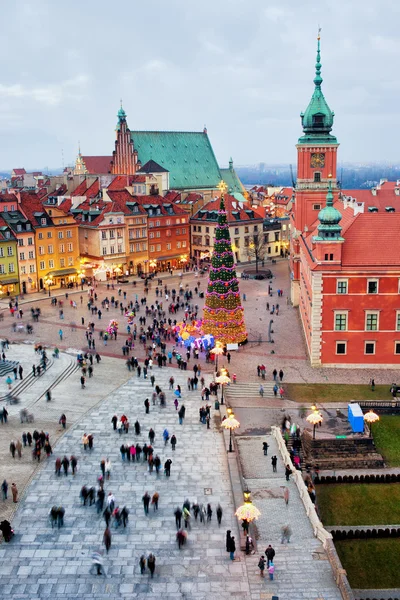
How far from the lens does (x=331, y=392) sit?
45.5 metres

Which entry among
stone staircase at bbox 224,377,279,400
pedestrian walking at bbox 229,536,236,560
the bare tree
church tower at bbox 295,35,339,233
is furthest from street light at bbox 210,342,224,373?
the bare tree

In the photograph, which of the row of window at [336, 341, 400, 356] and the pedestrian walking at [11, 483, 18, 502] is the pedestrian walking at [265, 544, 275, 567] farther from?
the row of window at [336, 341, 400, 356]

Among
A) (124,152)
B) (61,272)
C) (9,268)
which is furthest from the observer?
(124,152)

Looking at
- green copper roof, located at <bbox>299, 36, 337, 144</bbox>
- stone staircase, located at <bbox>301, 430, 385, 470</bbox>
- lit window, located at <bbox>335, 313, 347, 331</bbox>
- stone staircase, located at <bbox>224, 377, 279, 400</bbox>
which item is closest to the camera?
stone staircase, located at <bbox>301, 430, 385, 470</bbox>

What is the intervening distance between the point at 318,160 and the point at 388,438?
41.4m

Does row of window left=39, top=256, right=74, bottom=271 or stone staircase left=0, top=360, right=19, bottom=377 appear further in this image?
row of window left=39, top=256, right=74, bottom=271

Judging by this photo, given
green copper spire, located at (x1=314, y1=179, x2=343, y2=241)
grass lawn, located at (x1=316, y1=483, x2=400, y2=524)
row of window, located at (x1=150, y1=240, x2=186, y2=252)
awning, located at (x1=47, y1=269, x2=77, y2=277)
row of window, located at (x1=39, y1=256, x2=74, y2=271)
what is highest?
green copper spire, located at (x1=314, y1=179, x2=343, y2=241)

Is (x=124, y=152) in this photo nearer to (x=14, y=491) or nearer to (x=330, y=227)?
(x=330, y=227)

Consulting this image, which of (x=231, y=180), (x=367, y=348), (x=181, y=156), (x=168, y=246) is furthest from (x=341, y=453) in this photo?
(x=231, y=180)

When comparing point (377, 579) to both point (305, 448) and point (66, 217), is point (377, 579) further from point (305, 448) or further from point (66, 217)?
point (66, 217)

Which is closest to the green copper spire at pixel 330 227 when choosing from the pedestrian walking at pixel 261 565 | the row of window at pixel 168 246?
the pedestrian walking at pixel 261 565

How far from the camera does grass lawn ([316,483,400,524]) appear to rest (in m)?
30.2

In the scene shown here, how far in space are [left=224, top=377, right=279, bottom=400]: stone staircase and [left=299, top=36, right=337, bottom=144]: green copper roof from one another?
3530cm

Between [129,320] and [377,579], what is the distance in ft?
138
